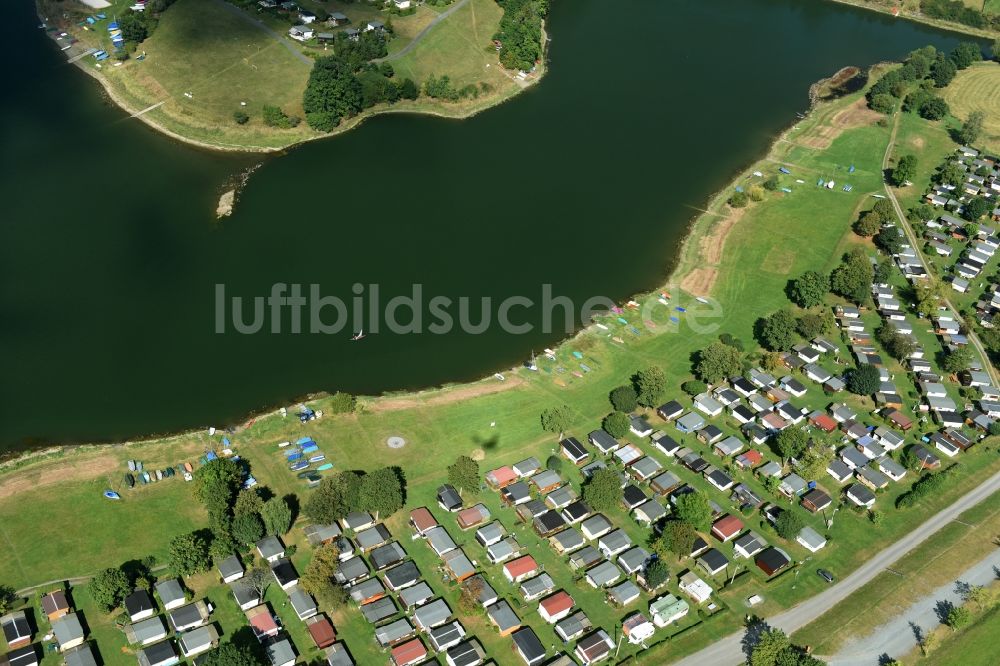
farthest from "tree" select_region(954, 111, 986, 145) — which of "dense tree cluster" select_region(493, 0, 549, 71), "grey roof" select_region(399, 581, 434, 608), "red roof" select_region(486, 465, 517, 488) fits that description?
"grey roof" select_region(399, 581, 434, 608)

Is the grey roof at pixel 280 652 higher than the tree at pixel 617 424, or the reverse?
the tree at pixel 617 424

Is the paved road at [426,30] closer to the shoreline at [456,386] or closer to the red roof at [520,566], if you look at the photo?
the shoreline at [456,386]

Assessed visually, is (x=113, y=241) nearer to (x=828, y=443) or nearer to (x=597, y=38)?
(x=828, y=443)

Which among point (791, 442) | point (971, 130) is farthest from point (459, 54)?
point (791, 442)

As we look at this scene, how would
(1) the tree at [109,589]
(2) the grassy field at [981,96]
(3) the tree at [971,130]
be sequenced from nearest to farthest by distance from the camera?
(1) the tree at [109,589] → (3) the tree at [971,130] → (2) the grassy field at [981,96]

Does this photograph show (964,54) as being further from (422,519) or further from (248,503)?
(248,503)

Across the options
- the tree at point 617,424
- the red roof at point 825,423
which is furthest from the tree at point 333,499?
the red roof at point 825,423
